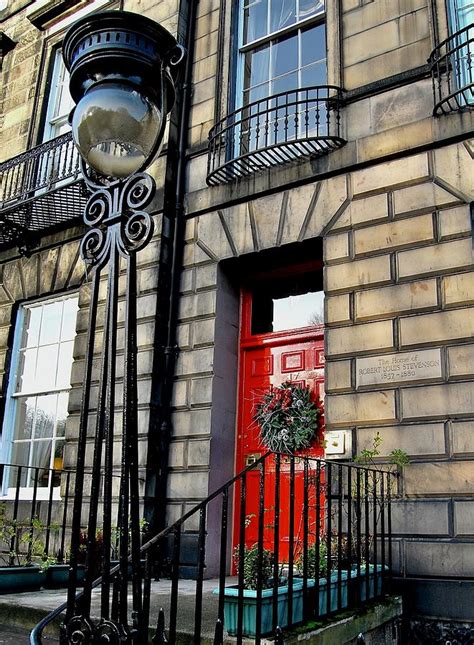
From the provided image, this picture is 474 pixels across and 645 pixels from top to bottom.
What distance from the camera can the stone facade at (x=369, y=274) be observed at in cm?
587

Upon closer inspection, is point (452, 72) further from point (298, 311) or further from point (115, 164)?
point (115, 164)

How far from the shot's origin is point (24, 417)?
988 centimetres

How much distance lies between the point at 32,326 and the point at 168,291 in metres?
3.26

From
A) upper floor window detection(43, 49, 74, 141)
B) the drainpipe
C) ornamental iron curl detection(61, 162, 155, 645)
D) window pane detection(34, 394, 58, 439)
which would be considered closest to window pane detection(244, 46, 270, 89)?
the drainpipe

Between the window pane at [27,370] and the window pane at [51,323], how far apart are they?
0.99 feet

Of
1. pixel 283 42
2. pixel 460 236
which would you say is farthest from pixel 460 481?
pixel 283 42

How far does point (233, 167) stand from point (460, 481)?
4660 mm

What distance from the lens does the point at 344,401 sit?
6.50 meters

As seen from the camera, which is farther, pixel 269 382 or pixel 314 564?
pixel 269 382

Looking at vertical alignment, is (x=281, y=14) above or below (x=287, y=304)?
above

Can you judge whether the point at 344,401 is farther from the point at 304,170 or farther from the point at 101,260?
the point at 101,260

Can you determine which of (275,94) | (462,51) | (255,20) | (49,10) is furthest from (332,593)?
Answer: (49,10)

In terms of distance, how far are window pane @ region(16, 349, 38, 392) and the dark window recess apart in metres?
3.96

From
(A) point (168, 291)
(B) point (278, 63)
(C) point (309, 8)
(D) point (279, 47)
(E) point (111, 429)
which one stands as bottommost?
(E) point (111, 429)
